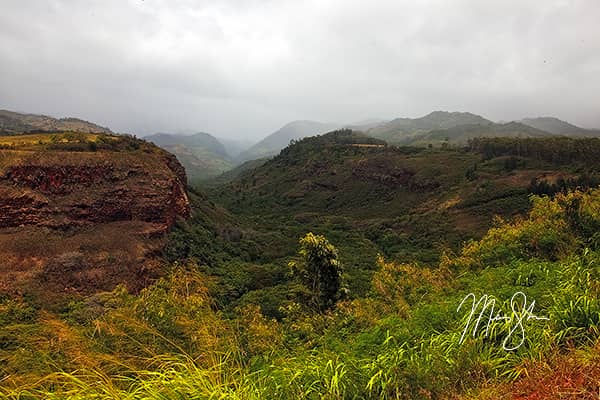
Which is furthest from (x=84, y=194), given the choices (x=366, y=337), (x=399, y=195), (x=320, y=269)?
(x=399, y=195)

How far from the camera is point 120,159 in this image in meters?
46.3

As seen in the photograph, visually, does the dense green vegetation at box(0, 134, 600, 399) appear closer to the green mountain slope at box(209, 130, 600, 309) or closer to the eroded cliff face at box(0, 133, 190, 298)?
the eroded cliff face at box(0, 133, 190, 298)

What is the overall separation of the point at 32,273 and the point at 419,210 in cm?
7146

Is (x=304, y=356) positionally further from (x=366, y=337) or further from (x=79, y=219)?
(x=79, y=219)

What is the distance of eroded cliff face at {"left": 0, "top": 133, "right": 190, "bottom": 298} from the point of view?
111 ft

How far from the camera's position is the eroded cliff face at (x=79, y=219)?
33781 millimetres

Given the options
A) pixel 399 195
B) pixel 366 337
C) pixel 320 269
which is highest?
pixel 366 337

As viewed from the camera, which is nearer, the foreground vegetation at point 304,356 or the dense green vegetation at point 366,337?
the foreground vegetation at point 304,356

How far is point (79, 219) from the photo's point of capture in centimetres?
3997

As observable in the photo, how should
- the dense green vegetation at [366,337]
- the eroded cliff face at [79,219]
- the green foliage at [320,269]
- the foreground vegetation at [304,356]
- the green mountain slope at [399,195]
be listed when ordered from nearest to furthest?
the foreground vegetation at [304,356] → the dense green vegetation at [366,337] → the green foliage at [320,269] → the eroded cliff face at [79,219] → the green mountain slope at [399,195]

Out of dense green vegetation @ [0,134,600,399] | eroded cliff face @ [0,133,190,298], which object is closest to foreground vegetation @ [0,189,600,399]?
dense green vegetation @ [0,134,600,399]

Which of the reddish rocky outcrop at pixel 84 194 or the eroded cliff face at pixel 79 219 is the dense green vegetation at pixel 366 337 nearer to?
the eroded cliff face at pixel 79 219

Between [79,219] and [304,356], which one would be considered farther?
[79,219]

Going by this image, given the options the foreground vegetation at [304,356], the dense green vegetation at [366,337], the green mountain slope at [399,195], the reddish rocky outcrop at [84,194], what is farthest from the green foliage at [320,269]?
the reddish rocky outcrop at [84,194]
